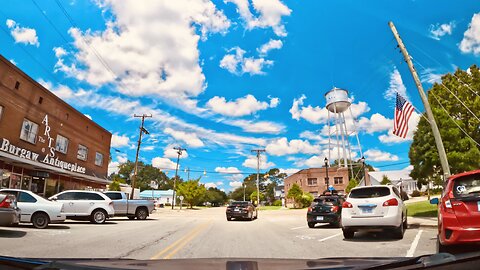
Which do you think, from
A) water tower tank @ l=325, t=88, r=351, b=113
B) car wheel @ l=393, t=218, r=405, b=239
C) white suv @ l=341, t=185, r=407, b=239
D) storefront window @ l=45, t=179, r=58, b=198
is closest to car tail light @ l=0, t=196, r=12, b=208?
white suv @ l=341, t=185, r=407, b=239

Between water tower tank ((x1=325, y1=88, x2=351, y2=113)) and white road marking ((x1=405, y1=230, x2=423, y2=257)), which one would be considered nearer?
white road marking ((x1=405, y1=230, x2=423, y2=257))

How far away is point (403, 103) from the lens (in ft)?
54.0

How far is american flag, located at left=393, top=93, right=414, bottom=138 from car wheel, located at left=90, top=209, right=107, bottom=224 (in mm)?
15668

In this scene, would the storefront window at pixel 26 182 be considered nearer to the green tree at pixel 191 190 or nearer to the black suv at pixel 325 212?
the black suv at pixel 325 212

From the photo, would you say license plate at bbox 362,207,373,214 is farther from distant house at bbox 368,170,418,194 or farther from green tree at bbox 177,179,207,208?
distant house at bbox 368,170,418,194

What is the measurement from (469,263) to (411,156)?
19.9 meters

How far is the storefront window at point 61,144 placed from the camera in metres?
29.6

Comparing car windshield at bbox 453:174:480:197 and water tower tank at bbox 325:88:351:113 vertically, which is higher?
water tower tank at bbox 325:88:351:113

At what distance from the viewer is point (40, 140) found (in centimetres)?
2652

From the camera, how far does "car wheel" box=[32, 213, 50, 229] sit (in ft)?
48.3

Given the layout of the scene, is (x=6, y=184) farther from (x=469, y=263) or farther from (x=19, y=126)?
(x=469, y=263)

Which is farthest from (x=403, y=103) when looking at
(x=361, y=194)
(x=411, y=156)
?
(x=361, y=194)

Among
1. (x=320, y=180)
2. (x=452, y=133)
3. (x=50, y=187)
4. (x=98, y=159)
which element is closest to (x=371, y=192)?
(x=452, y=133)

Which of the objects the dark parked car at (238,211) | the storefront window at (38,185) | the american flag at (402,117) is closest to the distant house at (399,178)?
the dark parked car at (238,211)
